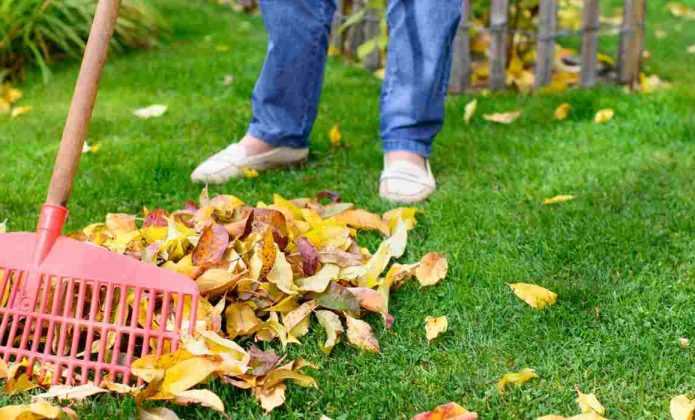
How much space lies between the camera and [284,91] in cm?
277

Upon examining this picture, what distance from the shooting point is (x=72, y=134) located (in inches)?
72.6

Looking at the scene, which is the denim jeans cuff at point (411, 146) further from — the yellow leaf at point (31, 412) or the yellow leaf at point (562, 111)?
the yellow leaf at point (31, 412)

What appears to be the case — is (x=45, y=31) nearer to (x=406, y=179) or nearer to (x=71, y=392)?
(x=406, y=179)

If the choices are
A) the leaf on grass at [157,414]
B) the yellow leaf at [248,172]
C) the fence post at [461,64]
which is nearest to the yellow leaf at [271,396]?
the leaf on grass at [157,414]

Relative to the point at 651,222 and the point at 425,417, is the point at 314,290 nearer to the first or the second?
the point at 425,417

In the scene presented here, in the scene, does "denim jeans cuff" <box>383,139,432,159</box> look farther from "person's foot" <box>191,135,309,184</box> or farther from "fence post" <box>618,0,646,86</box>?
"fence post" <box>618,0,646,86</box>

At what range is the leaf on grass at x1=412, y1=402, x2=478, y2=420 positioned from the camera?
A: 1500 mm

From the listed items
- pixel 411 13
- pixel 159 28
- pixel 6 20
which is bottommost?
pixel 159 28

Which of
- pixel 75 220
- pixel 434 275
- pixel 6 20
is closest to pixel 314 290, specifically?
pixel 434 275

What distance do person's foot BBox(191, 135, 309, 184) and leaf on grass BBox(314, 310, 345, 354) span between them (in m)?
1.00

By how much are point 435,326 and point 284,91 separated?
46.0 inches

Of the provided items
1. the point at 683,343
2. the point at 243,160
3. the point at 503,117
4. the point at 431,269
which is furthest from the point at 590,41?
the point at 683,343

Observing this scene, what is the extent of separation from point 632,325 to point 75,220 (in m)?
1.48

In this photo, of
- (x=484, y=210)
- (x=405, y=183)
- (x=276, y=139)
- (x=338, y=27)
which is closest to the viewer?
(x=484, y=210)
